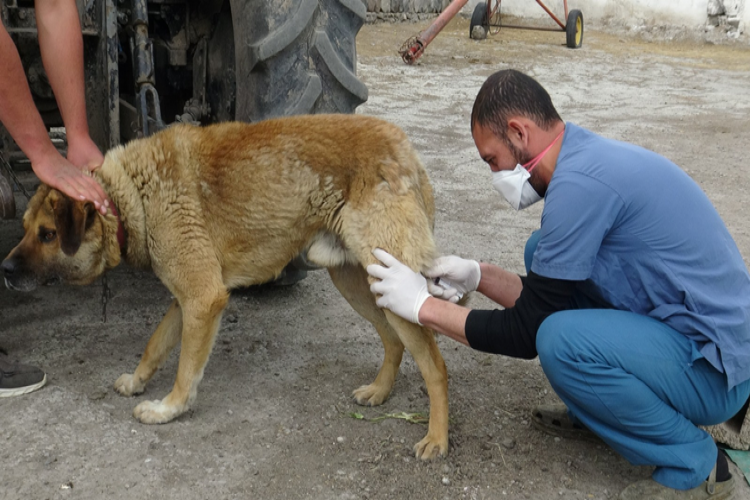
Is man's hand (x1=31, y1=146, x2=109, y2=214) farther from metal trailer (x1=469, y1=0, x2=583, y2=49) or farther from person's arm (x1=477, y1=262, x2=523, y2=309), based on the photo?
metal trailer (x1=469, y1=0, x2=583, y2=49)

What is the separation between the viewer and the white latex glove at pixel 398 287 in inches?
106

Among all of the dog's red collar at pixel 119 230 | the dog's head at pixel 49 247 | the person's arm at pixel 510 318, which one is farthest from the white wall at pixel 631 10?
the dog's head at pixel 49 247

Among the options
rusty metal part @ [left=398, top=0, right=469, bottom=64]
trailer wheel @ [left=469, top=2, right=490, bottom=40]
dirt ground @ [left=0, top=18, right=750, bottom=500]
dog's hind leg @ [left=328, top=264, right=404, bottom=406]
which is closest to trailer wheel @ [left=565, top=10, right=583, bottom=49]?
trailer wheel @ [left=469, top=2, right=490, bottom=40]

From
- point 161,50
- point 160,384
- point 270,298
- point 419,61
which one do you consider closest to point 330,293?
point 270,298

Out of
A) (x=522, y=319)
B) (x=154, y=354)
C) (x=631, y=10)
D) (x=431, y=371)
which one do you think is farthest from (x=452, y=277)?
(x=631, y=10)

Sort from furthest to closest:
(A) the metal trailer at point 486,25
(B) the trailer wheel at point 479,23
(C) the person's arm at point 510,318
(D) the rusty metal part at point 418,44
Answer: (B) the trailer wheel at point 479,23
(A) the metal trailer at point 486,25
(D) the rusty metal part at point 418,44
(C) the person's arm at point 510,318

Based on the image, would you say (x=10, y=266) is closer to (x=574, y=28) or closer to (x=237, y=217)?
(x=237, y=217)

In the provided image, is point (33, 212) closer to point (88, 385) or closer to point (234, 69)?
point (88, 385)

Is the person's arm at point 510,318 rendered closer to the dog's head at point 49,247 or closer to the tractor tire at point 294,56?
the tractor tire at point 294,56

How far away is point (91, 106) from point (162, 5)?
60 centimetres

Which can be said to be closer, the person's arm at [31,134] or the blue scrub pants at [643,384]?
the blue scrub pants at [643,384]

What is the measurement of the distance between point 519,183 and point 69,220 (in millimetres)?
1603

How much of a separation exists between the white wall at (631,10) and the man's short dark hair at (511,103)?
1355 centimetres

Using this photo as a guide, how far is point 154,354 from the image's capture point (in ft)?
10.2
